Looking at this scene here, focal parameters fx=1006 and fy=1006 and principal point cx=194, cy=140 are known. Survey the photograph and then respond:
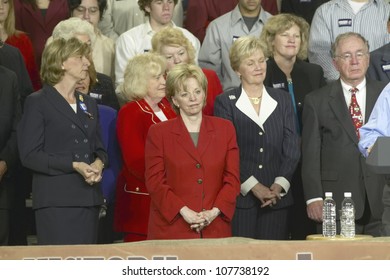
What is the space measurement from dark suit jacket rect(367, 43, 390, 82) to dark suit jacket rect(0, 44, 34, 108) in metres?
2.56

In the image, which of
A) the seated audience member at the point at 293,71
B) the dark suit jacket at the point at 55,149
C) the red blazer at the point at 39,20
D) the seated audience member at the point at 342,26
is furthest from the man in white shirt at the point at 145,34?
the dark suit jacket at the point at 55,149

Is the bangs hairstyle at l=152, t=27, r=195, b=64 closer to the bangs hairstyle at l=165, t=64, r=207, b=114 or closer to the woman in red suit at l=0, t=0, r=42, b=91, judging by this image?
the bangs hairstyle at l=165, t=64, r=207, b=114

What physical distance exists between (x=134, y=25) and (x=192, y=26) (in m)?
0.52

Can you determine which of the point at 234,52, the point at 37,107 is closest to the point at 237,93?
the point at 234,52

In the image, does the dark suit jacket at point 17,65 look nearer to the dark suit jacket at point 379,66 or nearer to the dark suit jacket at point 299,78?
the dark suit jacket at point 299,78

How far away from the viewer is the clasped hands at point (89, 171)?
6207 millimetres

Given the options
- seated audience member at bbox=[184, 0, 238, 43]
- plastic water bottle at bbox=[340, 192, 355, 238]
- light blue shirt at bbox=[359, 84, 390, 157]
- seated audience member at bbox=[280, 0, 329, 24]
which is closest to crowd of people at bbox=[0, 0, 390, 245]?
light blue shirt at bbox=[359, 84, 390, 157]

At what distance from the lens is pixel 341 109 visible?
6914mm

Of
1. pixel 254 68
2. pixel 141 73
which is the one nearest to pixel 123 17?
pixel 141 73

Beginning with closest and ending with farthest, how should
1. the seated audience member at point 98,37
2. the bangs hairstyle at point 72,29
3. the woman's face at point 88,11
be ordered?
1. the bangs hairstyle at point 72,29
2. the seated audience member at point 98,37
3. the woman's face at point 88,11

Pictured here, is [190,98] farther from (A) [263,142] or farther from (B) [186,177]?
(A) [263,142]

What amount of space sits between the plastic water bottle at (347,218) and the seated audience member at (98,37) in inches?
102

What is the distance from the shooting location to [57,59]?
6461 millimetres
